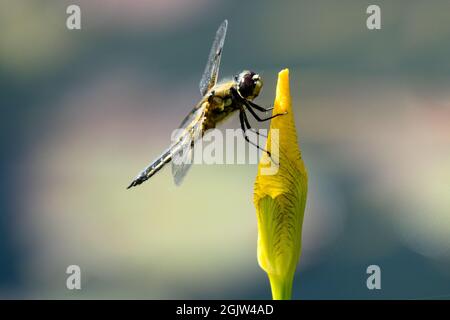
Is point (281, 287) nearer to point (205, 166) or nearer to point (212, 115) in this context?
point (212, 115)

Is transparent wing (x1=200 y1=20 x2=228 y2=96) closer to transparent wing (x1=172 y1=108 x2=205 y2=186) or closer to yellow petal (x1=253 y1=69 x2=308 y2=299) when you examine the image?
transparent wing (x1=172 y1=108 x2=205 y2=186)

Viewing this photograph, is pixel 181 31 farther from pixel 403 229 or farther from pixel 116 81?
pixel 403 229

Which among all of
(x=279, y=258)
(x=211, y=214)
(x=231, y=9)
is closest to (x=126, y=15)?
(x=231, y=9)

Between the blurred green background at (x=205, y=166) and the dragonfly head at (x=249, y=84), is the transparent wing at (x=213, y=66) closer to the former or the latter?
the dragonfly head at (x=249, y=84)

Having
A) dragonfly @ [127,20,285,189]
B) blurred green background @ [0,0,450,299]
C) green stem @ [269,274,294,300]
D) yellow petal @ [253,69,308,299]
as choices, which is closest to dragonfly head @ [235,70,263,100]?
dragonfly @ [127,20,285,189]

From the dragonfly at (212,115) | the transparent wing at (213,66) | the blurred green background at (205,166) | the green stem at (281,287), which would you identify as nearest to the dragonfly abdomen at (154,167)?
the dragonfly at (212,115)

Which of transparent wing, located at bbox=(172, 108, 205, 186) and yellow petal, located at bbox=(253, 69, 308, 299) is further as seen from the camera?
transparent wing, located at bbox=(172, 108, 205, 186)
